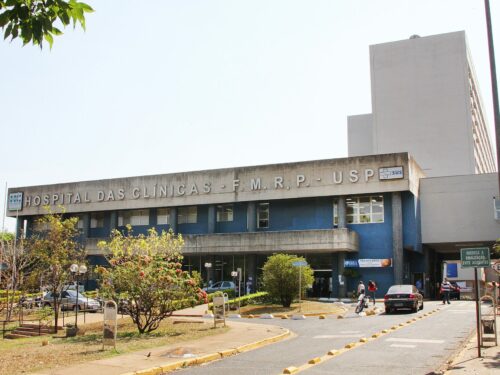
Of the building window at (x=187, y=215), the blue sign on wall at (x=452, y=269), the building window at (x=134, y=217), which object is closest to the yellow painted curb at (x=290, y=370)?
the building window at (x=187, y=215)

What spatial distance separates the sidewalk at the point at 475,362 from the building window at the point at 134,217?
44.6 m

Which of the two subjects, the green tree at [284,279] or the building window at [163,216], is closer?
the green tree at [284,279]

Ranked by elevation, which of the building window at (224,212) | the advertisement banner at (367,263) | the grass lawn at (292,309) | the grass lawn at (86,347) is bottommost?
the grass lawn at (292,309)

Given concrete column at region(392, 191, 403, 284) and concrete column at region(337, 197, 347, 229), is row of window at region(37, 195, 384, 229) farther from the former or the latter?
concrete column at region(392, 191, 403, 284)

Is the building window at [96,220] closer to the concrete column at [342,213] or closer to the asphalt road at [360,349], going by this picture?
the concrete column at [342,213]

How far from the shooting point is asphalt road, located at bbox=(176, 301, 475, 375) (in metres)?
12.1

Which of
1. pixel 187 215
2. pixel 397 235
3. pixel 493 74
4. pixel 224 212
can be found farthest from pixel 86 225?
pixel 493 74

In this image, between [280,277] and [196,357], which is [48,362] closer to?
[196,357]

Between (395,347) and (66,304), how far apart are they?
25.2m

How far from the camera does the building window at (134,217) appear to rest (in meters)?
56.3

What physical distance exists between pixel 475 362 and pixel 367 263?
3321 cm

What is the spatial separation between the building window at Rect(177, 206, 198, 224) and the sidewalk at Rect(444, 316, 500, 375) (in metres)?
40.4

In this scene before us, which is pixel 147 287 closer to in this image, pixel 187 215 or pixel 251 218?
pixel 251 218

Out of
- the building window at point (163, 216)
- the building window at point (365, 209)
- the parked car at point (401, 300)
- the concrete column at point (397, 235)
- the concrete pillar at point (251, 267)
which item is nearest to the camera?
the parked car at point (401, 300)
